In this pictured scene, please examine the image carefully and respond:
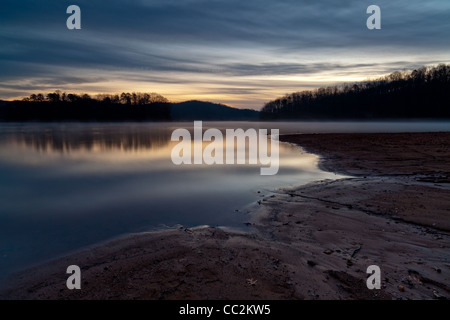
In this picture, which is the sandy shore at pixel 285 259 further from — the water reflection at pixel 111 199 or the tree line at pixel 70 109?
the tree line at pixel 70 109

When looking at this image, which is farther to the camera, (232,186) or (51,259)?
(232,186)

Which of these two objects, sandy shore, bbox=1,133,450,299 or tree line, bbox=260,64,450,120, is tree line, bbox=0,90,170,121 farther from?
sandy shore, bbox=1,133,450,299


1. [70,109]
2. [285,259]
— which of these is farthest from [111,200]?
[70,109]

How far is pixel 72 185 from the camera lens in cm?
962

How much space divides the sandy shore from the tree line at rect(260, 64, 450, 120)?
4243 inches

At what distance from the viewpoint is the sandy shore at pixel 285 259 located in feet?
10.2

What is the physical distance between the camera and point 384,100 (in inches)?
4139

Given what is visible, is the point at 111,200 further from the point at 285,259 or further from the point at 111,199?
the point at 285,259

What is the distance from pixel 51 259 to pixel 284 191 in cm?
622

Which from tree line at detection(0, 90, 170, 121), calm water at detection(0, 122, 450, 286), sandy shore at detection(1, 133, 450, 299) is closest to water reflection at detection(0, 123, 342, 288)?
calm water at detection(0, 122, 450, 286)

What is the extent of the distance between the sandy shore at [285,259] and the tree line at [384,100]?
107775 mm

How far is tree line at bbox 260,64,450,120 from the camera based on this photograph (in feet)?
296
